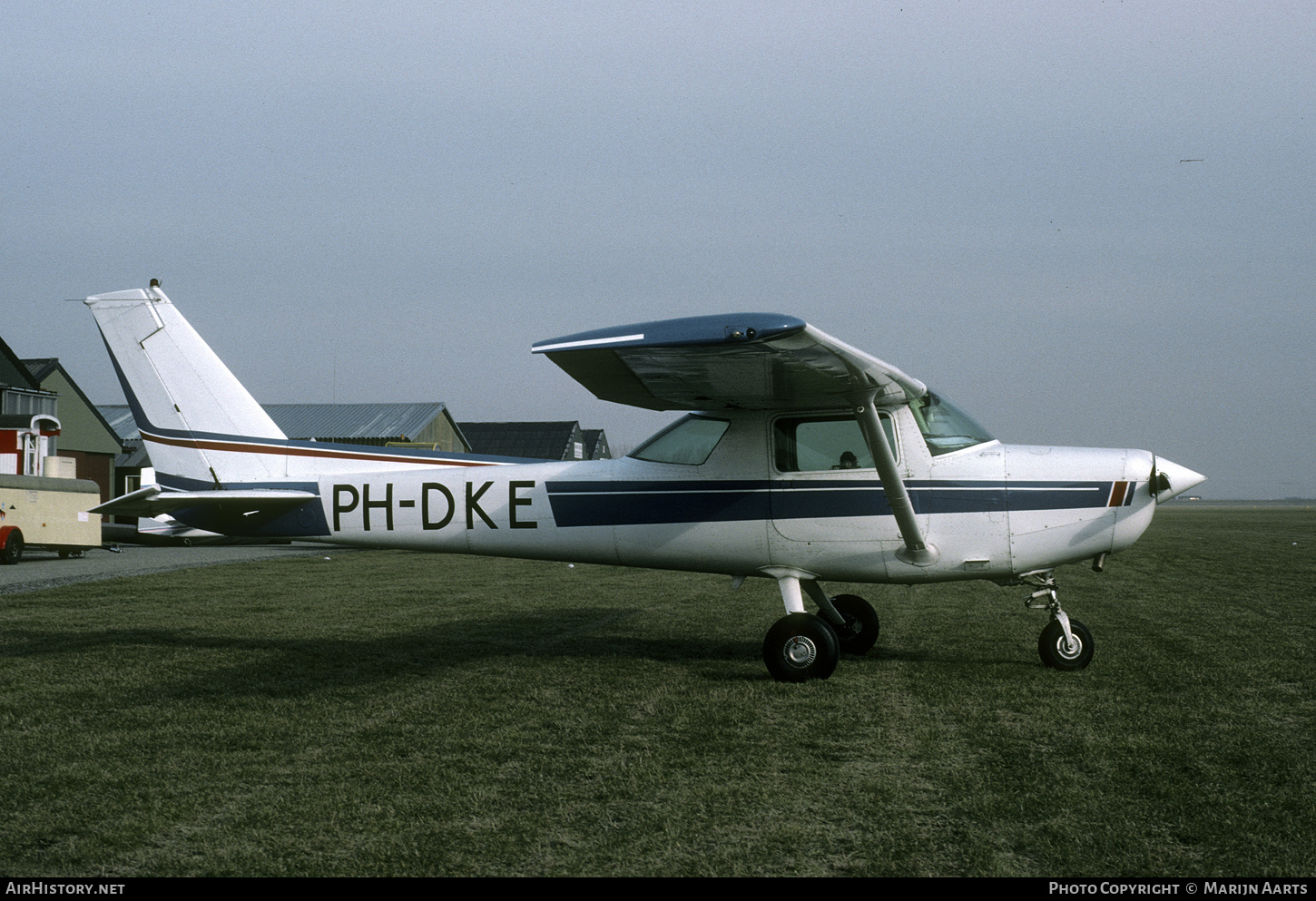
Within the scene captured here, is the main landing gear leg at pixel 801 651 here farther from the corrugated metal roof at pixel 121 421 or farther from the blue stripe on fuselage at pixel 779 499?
the corrugated metal roof at pixel 121 421

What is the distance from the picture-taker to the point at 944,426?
8508 millimetres

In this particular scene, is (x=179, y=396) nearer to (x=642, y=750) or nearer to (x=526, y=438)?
(x=642, y=750)

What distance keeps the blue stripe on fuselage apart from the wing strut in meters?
0.28

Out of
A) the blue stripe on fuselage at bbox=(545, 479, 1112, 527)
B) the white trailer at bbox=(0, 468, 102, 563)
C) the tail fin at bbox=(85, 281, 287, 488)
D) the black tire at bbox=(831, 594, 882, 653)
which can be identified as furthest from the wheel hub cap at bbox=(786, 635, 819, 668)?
the white trailer at bbox=(0, 468, 102, 563)

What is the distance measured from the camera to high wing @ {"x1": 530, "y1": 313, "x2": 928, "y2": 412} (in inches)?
236

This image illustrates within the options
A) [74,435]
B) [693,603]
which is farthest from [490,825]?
[74,435]

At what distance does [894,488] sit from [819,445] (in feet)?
2.74

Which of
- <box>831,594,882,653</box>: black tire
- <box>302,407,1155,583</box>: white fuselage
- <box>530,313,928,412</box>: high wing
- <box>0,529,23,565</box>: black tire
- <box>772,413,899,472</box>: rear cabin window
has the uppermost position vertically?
<box>530,313,928,412</box>: high wing

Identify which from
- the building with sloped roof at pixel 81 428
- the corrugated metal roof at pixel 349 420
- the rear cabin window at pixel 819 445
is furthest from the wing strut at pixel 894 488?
the corrugated metal roof at pixel 349 420

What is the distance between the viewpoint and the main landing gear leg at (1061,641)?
26.9 ft

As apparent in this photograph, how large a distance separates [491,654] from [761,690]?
2.93 meters

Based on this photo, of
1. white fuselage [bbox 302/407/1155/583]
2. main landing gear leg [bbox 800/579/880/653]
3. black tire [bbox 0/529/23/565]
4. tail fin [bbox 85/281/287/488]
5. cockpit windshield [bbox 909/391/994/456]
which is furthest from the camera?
black tire [bbox 0/529/23/565]

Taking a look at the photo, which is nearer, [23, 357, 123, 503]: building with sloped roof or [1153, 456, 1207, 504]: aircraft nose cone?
[1153, 456, 1207, 504]: aircraft nose cone

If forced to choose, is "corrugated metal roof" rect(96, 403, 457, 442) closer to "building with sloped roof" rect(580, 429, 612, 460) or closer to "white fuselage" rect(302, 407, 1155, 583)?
"building with sloped roof" rect(580, 429, 612, 460)
